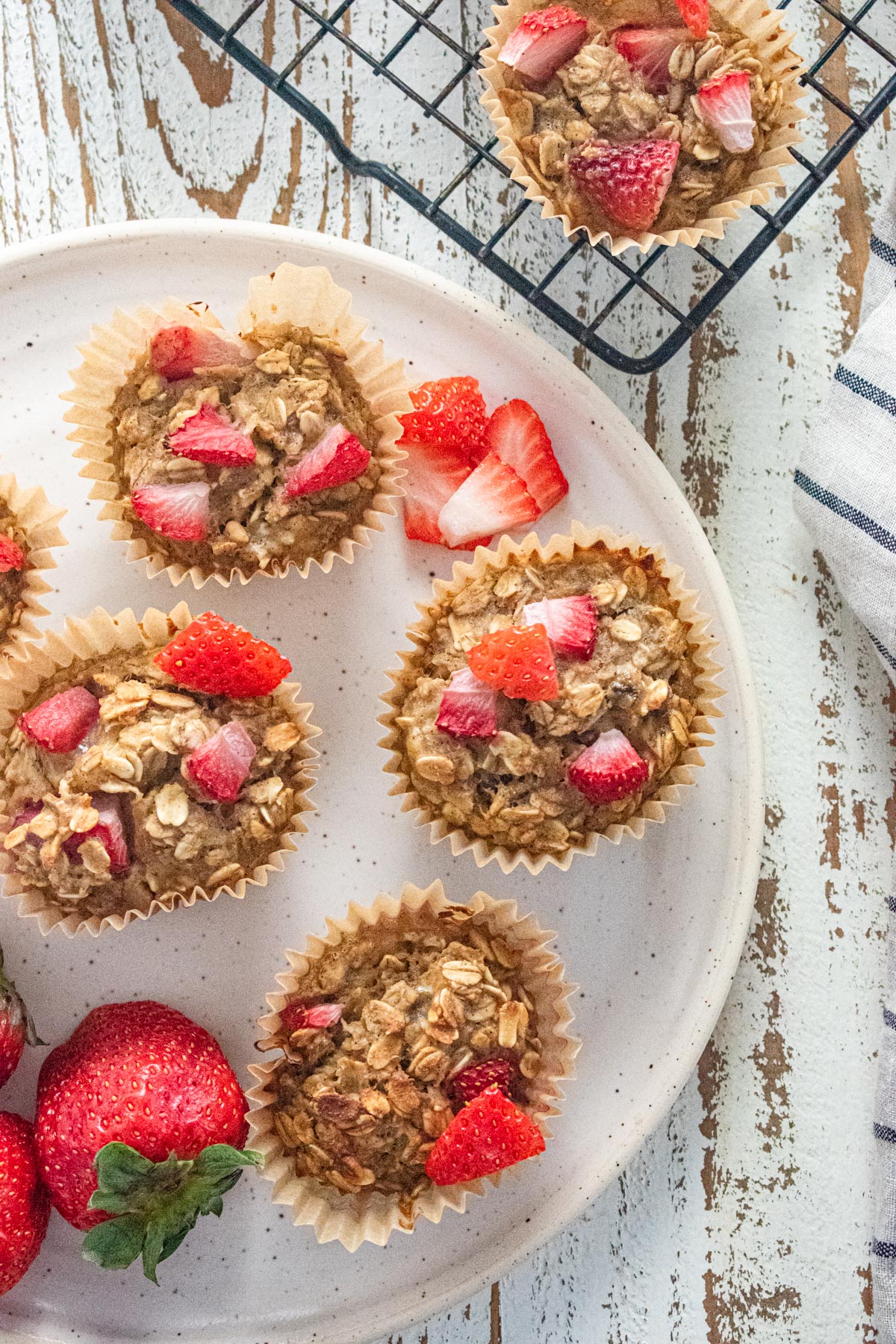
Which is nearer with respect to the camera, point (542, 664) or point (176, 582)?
point (542, 664)

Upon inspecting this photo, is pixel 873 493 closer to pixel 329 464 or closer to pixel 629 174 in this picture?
pixel 629 174

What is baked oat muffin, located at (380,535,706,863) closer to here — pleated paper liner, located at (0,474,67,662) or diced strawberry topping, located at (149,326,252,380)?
diced strawberry topping, located at (149,326,252,380)

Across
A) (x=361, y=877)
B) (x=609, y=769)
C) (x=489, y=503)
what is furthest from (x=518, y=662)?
(x=361, y=877)

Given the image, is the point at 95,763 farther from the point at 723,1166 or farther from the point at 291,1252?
the point at 723,1166

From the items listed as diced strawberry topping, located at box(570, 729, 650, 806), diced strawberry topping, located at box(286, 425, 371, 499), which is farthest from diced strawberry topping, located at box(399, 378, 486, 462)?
diced strawberry topping, located at box(570, 729, 650, 806)

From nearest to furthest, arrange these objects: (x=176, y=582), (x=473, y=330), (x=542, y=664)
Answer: (x=542, y=664) < (x=176, y=582) < (x=473, y=330)

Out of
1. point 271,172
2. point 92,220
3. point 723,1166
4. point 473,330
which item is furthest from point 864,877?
point 92,220
